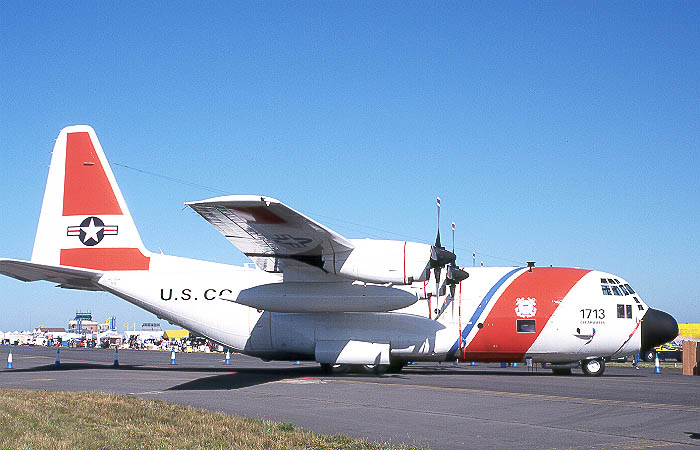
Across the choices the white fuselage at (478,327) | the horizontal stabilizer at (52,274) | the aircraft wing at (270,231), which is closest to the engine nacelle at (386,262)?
the aircraft wing at (270,231)

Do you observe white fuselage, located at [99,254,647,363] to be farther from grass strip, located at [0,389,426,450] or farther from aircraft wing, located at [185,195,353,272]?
grass strip, located at [0,389,426,450]

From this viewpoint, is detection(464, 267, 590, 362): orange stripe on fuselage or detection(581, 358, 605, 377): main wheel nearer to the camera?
detection(464, 267, 590, 362): orange stripe on fuselage

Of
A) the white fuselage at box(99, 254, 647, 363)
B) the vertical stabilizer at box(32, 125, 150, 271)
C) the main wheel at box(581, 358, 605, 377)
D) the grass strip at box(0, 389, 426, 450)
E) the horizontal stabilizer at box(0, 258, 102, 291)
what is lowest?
the grass strip at box(0, 389, 426, 450)

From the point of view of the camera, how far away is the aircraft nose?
2384 centimetres

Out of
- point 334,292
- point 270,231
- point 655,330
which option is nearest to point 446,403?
→ point 270,231

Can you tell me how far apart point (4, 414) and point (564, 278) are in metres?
17.9

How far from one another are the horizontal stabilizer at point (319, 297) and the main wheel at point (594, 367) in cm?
706

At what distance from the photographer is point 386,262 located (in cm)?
2067

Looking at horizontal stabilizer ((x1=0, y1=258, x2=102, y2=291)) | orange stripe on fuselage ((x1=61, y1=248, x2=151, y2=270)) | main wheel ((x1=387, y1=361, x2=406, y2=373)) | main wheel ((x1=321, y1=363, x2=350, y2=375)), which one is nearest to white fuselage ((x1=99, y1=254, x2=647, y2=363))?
main wheel ((x1=321, y1=363, x2=350, y2=375))

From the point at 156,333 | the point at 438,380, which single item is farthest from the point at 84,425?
the point at 156,333

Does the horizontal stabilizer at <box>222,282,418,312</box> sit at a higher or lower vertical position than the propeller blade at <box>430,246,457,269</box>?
lower

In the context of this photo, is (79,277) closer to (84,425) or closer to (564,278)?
(84,425)

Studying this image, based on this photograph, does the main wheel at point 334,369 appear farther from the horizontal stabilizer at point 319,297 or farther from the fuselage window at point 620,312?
the fuselage window at point 620,312

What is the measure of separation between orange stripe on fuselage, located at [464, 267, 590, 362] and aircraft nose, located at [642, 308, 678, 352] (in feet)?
9.21
